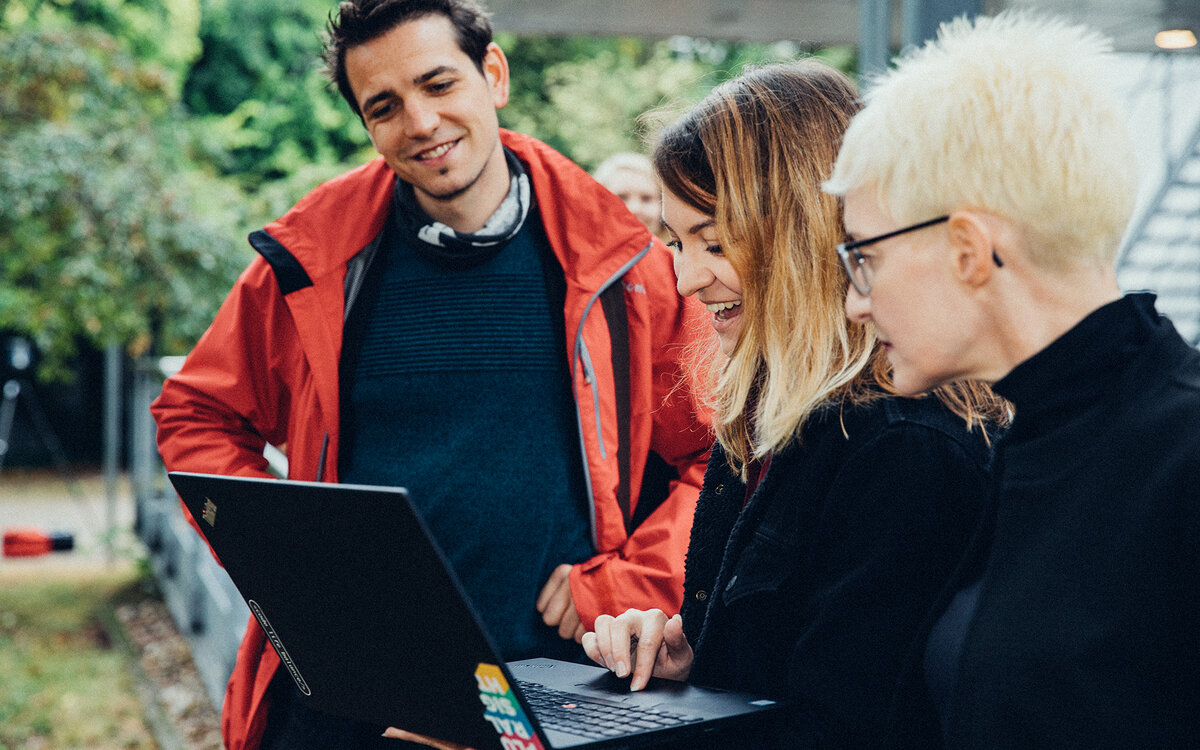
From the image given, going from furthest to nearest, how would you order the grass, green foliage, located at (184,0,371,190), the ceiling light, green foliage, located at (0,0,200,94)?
green foliage, located at (184,0,371,190) → green foliage, located at (0,0,200,94) → the grass → the ceiling light

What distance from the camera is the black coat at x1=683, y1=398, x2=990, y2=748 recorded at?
4.46 feet

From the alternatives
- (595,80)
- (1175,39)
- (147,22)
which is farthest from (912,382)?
(595,80)

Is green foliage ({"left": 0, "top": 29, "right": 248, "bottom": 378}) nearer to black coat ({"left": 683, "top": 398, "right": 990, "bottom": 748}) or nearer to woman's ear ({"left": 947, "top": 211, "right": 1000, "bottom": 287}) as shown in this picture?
black coat ({"left": 683, "top": 398, "right": 990, "bottom": 748})

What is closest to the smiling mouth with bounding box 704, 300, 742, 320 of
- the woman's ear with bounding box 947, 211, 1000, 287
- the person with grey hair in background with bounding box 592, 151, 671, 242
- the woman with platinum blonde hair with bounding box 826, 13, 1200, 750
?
the woman with platinum blonde hair with bounding box 826, 13, 1200, 750

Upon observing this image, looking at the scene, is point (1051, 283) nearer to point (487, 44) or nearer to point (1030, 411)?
point (1030, 411)

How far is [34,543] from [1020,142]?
9767mm

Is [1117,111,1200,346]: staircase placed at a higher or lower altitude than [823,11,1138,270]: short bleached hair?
lower

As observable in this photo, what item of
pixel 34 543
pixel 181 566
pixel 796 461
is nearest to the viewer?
pixel 796 461

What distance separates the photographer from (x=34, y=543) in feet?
30.9

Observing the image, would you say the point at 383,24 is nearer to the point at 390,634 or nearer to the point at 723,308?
the point at 723,308

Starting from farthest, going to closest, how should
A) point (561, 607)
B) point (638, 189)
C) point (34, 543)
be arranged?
1. point (34, 543)
2. point (638, 189)
3. point (561, 607)

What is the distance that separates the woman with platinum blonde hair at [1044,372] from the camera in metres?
1.10

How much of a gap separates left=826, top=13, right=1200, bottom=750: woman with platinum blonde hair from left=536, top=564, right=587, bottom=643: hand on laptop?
1.06 metres

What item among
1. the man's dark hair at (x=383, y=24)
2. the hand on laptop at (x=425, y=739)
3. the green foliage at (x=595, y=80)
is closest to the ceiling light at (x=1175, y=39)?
the man's dark hair at (x=383, y=24)
